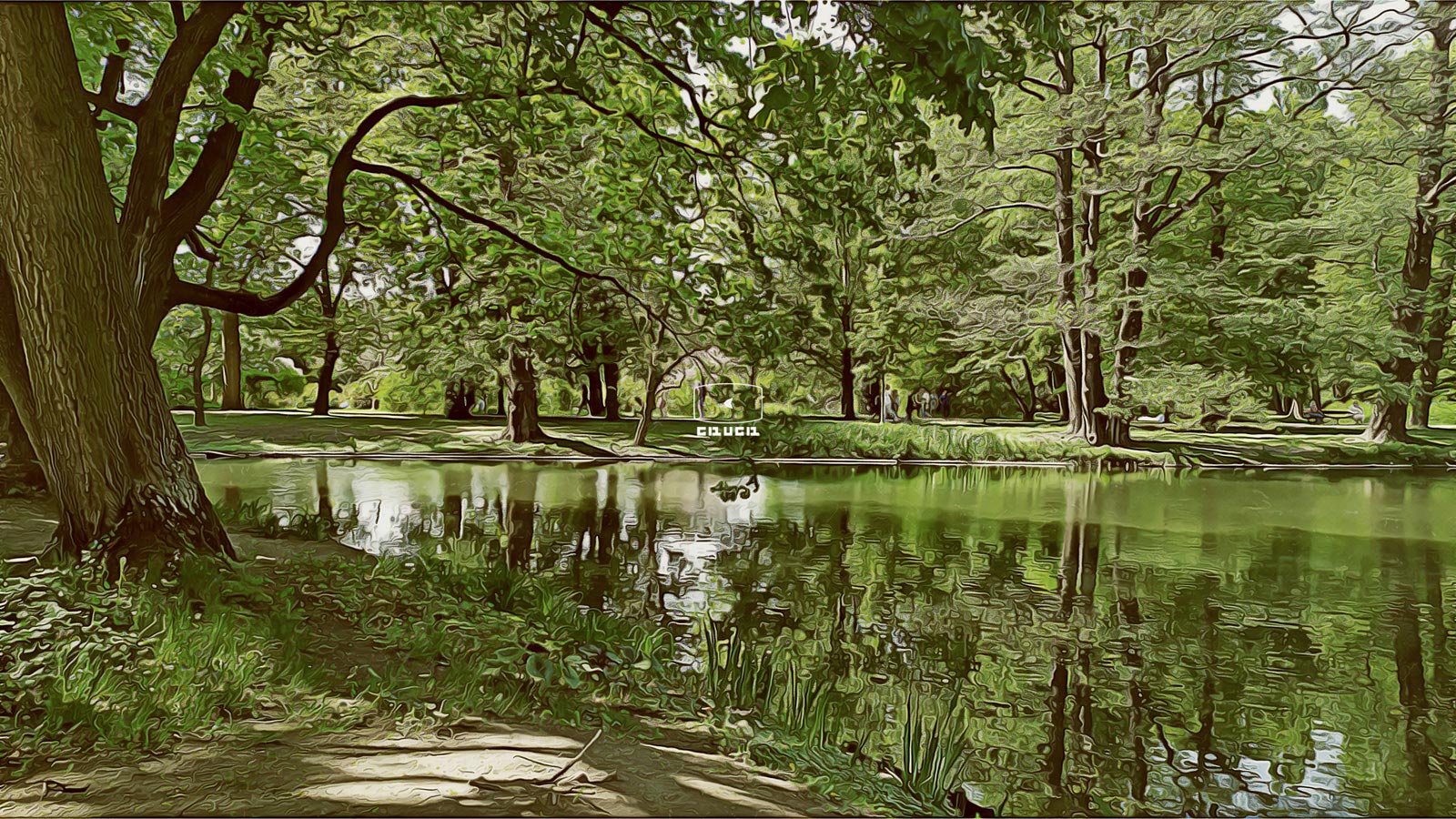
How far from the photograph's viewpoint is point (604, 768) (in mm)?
3342

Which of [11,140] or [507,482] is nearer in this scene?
[11,140]

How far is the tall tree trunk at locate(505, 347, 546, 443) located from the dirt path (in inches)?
804

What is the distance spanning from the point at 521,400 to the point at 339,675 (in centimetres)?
2015

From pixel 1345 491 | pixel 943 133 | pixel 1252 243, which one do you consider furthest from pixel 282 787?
pixel 1252 243

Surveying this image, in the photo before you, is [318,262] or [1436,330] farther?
[1436,330]

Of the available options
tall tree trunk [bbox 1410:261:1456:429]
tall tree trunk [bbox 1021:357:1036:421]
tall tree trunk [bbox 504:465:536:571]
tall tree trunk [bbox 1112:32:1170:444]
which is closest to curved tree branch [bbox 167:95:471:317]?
tall tree trunk [bbox 504:465:536:571]

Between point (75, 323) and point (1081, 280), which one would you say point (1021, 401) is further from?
point (75, 323)

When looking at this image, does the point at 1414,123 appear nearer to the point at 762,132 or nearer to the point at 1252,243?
the point at 1252,243

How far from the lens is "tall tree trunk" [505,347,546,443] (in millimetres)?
23328

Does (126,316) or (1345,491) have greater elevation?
(126,316)

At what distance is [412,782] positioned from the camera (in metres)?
3.05

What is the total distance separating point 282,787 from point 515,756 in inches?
35.7

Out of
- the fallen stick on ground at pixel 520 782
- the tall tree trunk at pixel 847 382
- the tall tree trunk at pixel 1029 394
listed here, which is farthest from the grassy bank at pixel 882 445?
the fallen stick on ground at pixel 520 782

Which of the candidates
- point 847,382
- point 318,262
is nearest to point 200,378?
point 318,262
